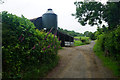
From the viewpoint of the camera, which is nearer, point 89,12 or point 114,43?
point 114,43

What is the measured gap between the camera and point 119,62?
24.5 feet

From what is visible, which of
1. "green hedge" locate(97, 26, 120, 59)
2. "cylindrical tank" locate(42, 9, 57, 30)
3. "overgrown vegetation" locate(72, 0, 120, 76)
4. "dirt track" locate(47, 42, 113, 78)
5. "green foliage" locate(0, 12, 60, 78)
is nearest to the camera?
"green foliage" locate(0, 12, 60, 78)

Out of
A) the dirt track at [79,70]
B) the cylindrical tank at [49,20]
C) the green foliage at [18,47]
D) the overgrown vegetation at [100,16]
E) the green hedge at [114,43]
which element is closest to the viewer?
the green foliage at [18,47]

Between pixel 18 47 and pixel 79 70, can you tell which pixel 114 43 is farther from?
pixel 18 47

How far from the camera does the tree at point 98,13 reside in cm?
1494

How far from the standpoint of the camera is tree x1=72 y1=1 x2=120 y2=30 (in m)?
14.9

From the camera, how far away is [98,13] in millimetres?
17078

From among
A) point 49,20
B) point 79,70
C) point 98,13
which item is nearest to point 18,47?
point 79,70

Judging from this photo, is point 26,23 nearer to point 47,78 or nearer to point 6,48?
point 6,48

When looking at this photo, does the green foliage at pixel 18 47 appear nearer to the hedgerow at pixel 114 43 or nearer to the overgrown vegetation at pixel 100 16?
the hedgerow at pixel 114 43

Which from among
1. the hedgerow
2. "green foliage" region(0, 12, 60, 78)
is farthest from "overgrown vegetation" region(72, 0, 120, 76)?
"green foliage" region(0, 12, 60, 78)

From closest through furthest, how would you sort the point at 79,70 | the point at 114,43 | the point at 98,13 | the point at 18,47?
1. the point at 18,47
2. the point at 79,70
3. the point at 114,43
4. the point at 98,13

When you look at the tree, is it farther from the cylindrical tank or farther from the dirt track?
the dirt track

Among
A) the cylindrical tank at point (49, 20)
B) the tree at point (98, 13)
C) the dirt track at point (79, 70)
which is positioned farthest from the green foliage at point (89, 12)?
the dirt track at point (79, 70)
